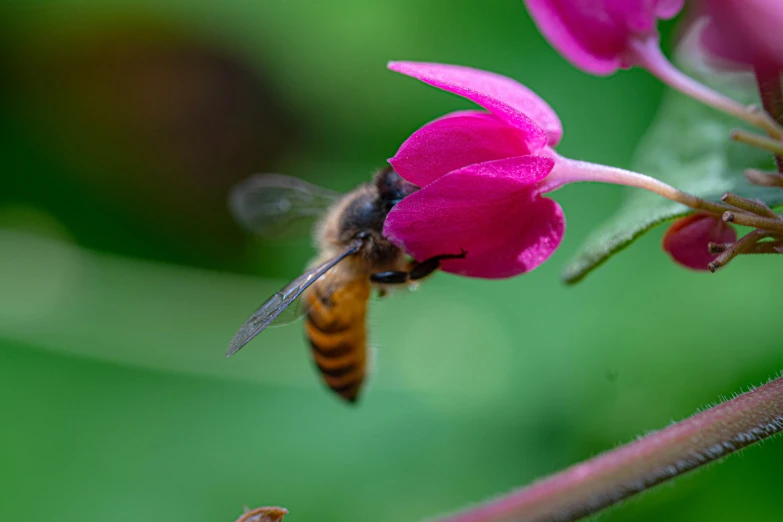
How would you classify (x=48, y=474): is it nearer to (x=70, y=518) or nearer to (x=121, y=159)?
(x=70, y=518)

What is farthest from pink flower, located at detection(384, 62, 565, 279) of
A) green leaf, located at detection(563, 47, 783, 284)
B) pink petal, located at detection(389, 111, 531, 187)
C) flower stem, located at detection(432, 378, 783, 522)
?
flower stem, located at detection(432, 378, 783, 522)

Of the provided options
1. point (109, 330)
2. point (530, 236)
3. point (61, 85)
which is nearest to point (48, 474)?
point (109, 330)

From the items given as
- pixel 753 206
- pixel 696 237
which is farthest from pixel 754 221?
pixel 696 237

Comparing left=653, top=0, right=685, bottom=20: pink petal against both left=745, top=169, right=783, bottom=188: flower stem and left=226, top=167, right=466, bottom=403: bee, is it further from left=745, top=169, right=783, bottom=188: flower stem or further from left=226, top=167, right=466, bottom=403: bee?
left=226, top=167, right=466, bottom=403: bee

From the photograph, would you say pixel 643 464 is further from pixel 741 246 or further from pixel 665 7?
pixel 665 7

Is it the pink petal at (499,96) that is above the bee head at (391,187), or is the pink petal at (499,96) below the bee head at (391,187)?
below

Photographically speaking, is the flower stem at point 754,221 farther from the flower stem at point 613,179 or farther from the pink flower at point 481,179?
the pink flower at point 481,179

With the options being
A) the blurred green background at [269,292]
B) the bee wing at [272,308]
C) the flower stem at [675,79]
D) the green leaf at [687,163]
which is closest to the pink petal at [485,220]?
the green leaf at [687,163]
